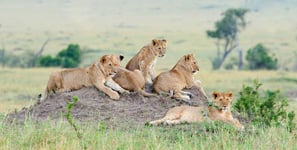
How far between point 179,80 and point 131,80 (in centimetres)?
69

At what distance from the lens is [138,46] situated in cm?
3878

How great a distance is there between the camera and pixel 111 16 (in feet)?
185

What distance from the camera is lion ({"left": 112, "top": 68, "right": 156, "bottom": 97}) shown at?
9789 mm

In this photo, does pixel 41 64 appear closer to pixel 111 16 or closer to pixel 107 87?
pixel 107 87

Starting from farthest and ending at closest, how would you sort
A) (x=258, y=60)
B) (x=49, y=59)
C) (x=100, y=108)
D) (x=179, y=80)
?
1. (x=258, y=60)
2. (x=49, y=59)
3. (x=179, y=80)
4. (x=100, y=108)

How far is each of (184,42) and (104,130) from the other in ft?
112

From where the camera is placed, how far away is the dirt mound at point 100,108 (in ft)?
29.1

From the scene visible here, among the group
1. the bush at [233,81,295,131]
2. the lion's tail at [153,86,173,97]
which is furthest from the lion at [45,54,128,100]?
the bush at [233,81,295,131]

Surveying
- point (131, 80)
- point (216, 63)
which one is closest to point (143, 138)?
point (131, 80)

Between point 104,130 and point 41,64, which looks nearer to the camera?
point 104,130

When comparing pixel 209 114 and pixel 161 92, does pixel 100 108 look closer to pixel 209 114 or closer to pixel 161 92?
pixel 161 92

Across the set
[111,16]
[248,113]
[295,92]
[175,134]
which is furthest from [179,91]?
[111,16]

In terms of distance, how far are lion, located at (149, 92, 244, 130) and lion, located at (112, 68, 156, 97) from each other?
1189mm

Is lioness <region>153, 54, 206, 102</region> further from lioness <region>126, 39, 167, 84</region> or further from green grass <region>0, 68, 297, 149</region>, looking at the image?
green grass <region>0, 68, 297, 149</region>
